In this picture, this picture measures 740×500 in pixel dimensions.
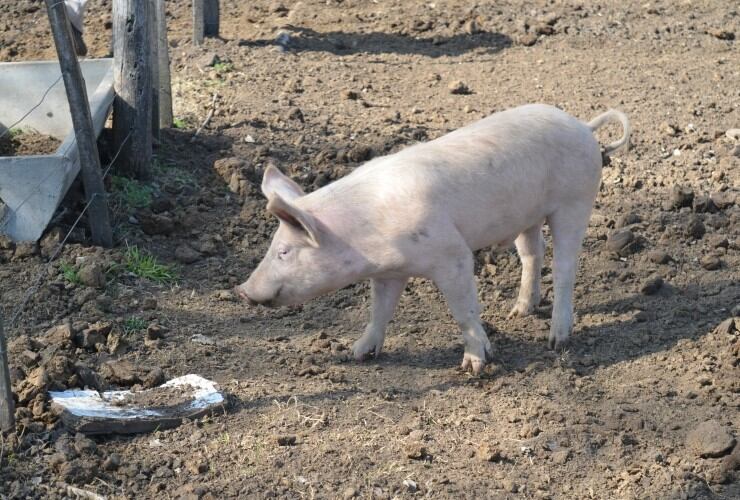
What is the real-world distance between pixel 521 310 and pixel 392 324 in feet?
2.44

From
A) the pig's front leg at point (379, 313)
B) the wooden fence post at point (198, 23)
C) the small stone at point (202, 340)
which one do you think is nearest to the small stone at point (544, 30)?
the wooden fence post at point (198, 23)

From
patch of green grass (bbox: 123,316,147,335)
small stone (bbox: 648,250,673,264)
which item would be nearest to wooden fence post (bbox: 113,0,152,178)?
patch of green grass (bbox: 123,316,147,335)

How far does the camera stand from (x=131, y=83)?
7.28 meters

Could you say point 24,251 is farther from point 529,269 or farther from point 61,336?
point 529,269

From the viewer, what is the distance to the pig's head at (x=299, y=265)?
4941 mm

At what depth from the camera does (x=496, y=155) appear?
5320 millimetres

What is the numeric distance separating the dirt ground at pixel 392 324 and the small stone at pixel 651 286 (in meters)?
0.05

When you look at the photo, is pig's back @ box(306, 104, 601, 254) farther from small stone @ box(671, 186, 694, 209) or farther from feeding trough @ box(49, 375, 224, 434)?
small stone @ box(671, 186, 694, 209)

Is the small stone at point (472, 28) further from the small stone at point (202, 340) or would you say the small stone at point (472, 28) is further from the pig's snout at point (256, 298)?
the pig's snout at point (256, 298)

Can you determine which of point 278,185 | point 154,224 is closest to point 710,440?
point 278,185

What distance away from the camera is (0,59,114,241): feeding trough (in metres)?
6.19

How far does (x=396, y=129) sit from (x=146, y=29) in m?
2.16

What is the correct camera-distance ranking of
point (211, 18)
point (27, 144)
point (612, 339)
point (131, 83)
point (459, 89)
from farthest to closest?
point (211, 18)
point (459, 89)
point (27, 144)
point (131, 83)
point (612, 339)

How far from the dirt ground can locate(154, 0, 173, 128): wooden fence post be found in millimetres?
305
